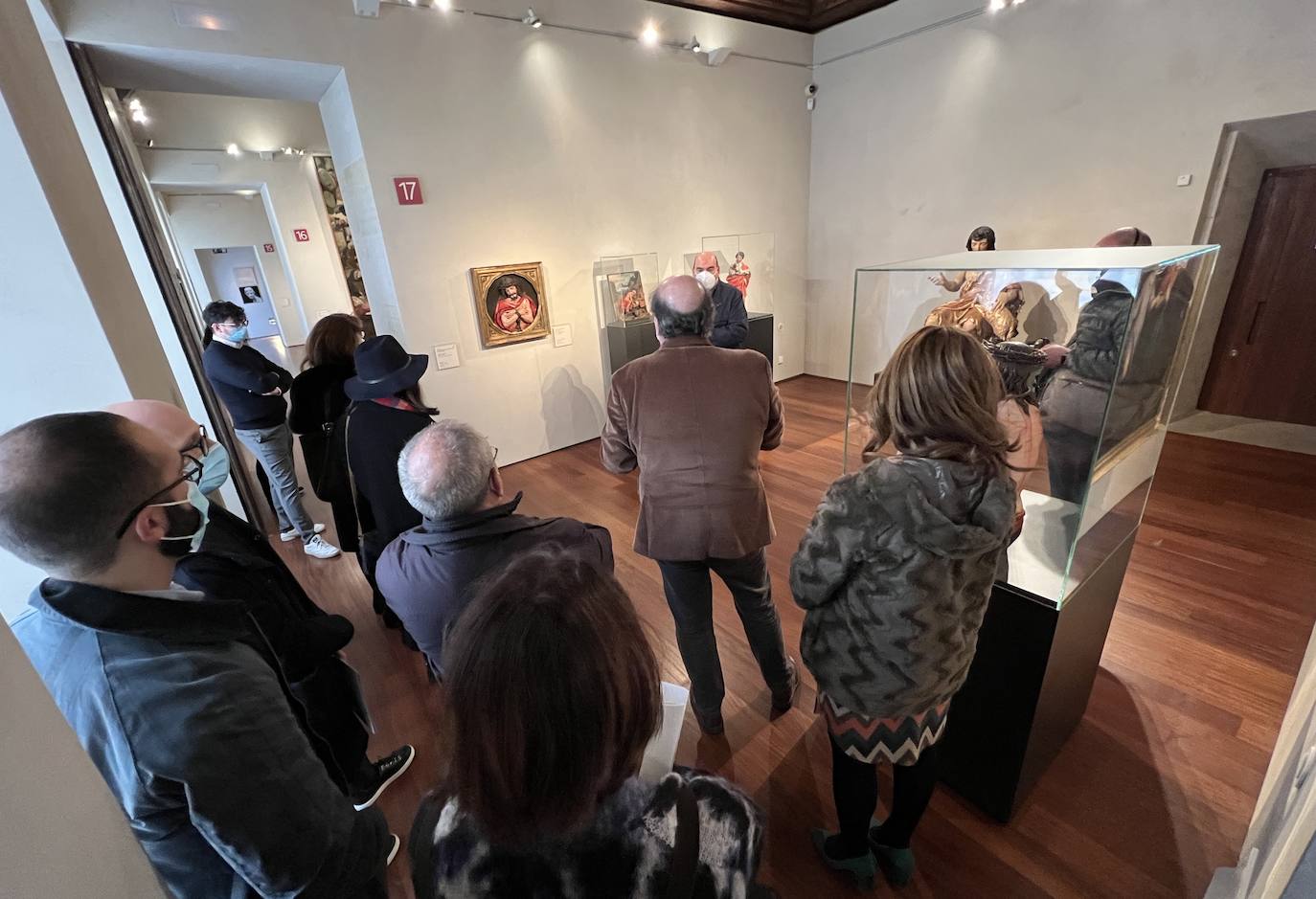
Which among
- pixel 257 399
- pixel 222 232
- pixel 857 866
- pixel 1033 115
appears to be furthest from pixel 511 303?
pixel 222 232

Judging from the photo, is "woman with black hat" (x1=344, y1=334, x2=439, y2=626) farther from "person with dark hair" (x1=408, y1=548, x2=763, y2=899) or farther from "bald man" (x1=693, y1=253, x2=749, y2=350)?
"bald man" (x1=693, y1=253, x2=749, y2=350)

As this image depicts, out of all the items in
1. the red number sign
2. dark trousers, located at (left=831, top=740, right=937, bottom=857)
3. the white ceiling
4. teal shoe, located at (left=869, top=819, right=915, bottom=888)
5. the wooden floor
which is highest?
the white ceiling

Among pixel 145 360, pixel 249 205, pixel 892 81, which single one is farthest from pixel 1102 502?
pixel 249 205

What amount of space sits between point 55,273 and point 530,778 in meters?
1.94

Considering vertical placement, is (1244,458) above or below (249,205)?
below

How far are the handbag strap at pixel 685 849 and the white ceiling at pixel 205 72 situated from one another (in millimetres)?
4606

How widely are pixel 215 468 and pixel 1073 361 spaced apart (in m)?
2.22

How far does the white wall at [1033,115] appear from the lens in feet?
12.2

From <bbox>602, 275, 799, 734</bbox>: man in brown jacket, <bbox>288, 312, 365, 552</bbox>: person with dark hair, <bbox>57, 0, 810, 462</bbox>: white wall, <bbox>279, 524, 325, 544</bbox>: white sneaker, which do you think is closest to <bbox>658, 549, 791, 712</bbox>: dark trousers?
<bbox>602, 275, 799, 734</bbox>: man in brown jacket

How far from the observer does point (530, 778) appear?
1.91 ft

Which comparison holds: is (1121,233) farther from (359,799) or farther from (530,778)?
(359,799)

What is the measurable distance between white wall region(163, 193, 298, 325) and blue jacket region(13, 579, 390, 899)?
1089 cm

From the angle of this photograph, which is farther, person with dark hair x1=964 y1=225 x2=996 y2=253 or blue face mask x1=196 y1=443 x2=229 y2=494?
person with dark hair x1=964 y1=225 x2=996 y2=253

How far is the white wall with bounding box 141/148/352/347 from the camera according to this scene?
287 inches
